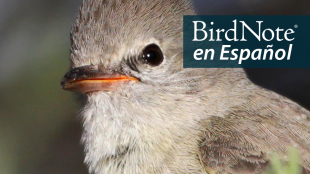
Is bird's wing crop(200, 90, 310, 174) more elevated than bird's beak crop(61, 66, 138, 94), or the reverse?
bird's beak crop(61, 66, 138, 94)

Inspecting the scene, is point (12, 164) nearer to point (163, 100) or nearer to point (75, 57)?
point (75, 57)

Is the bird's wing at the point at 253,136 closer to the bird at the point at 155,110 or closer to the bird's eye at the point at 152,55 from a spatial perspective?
the bird at the point at 155,110

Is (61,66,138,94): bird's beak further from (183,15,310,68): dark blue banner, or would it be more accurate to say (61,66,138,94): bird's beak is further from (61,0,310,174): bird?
(183,15,310,68): dark blue banner

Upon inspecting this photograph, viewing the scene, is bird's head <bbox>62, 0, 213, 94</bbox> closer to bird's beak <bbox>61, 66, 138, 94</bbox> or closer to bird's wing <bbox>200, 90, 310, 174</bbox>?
bird's beak <bbox>61, 66, 138, 94</bbox>

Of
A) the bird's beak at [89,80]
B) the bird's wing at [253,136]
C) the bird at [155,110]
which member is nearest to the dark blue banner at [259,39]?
the bird at [155,110]

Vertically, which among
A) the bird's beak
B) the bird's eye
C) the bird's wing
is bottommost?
the bird's wing

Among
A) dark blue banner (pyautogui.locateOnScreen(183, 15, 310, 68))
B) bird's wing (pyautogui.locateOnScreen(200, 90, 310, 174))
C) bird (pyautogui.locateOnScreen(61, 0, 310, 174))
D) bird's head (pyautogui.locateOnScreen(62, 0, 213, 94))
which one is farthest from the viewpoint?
dark blue banner (pyautogui.locateOnScreen(183, 15, 310, 68))

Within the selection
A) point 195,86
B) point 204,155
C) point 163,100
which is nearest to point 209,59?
point 195,86

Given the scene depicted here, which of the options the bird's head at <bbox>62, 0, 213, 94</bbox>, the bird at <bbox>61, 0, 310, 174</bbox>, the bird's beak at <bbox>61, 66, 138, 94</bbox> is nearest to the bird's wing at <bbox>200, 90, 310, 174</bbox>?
the bird at <bbox>61, 0, 310, 174</bbox>

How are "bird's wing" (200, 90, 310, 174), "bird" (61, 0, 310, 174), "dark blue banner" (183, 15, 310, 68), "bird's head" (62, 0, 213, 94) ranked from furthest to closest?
"dark blue banner" (183, 15, 310, 68) → "bird's head" (62, 0, 213, 94) → "bird" (61, 0, 310, 174) → "bird's wing" (200, 90, 310, 174)

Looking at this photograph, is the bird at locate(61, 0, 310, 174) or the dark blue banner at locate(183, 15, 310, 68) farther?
the dark blue banner at locate(183, 15, 310, 68)
